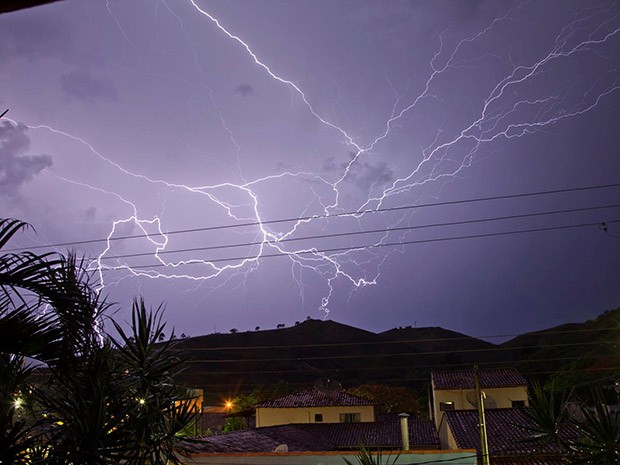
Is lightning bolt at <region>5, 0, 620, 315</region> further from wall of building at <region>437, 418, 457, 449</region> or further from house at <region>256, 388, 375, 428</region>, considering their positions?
house at <region>256, 388, 375, 428</region>

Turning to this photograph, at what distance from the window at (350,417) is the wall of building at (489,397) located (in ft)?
11.6

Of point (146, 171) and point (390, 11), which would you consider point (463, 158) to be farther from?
point (146, 171)

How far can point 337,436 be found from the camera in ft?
70.4

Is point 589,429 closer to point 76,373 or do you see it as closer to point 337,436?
point 76,373

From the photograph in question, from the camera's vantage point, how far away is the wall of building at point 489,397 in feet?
78.5

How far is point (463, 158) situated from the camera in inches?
698

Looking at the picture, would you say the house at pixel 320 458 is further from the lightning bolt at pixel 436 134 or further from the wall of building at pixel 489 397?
the wall of building at pixel 489 397

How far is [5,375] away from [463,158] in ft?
53.6

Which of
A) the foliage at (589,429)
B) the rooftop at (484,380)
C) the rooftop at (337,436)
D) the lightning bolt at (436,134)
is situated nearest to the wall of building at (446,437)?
the rooftop at (337,436)

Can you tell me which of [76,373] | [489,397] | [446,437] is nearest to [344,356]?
[489,397]

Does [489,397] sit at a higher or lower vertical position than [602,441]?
higher

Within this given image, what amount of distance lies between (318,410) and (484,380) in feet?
25.6

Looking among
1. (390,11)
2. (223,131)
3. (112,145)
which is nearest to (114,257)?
(112,145)

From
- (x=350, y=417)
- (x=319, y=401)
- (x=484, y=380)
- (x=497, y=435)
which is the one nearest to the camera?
(x=497, y=435)
